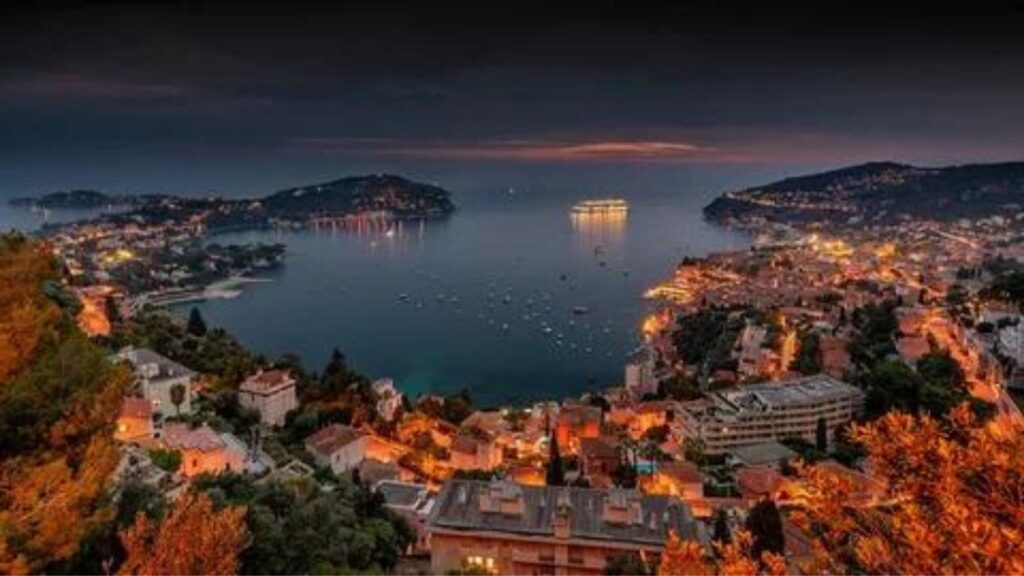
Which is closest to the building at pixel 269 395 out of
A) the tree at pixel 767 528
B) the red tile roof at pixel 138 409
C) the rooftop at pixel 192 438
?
the red tile roof at pixel 138 409

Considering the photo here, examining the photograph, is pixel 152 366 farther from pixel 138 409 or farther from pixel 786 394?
pixel 786 394

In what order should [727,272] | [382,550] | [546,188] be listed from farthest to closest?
[546,188] → [727,272] → [382,550]

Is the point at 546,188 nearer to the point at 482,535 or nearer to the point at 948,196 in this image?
the point at 948,196

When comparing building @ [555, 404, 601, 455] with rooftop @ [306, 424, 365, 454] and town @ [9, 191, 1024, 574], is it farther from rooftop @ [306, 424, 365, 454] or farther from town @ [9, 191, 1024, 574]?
rooftop @ [306, 424, 365, 454]

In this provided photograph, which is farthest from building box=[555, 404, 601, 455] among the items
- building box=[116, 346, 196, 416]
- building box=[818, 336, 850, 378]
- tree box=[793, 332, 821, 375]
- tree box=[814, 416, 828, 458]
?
building box=[116, 346, 196, 416]

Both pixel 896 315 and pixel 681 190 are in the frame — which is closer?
pixel 896 315

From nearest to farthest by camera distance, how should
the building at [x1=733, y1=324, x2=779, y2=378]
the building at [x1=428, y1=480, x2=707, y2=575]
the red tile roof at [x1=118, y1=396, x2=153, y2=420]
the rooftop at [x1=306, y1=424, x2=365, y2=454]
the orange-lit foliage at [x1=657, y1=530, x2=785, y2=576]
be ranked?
1. the orange-lit foliage at [x1=657, y1=530, x2=785, y2=576]
2. the building at [x1=428, y1=480, x2=707, y2=575]
3. the red tile roof at [x1=118, y1=396, x2=153, y2=420]
4. the rooftop at [x1=306, y1=424, x2=365, y2=454]
5. the building at [x1=733, y1=324, x2=779, y2=378]

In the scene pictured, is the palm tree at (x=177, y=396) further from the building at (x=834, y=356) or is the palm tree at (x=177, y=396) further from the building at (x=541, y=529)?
the building at (x=834, y=356)

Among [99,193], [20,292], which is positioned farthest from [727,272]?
[99,193]
